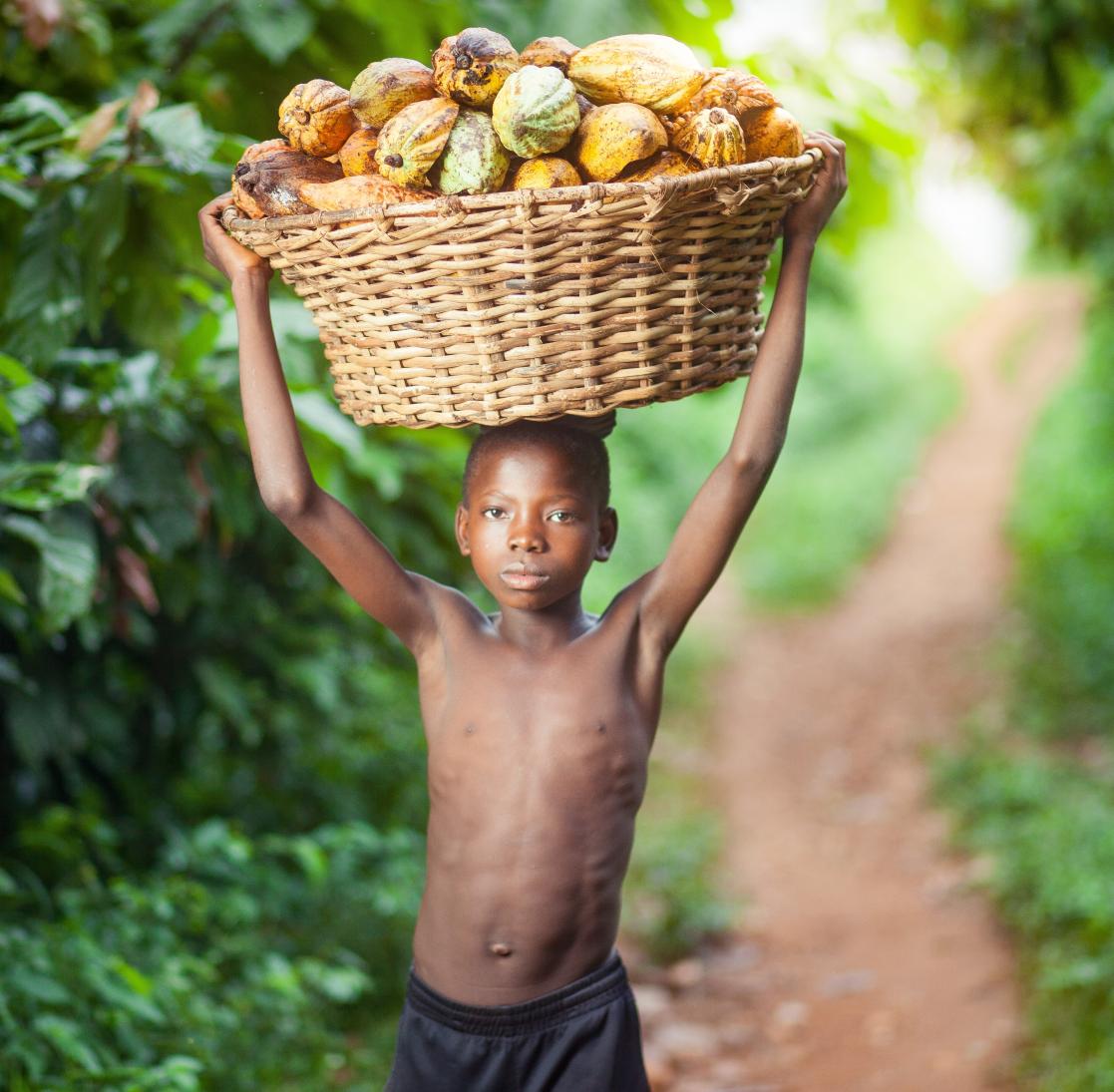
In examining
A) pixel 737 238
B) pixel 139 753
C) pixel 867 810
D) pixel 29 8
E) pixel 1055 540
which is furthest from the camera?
pixel 1055 540

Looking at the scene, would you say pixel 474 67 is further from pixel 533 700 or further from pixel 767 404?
pixel 533 700

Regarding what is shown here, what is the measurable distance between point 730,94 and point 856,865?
4.03 m

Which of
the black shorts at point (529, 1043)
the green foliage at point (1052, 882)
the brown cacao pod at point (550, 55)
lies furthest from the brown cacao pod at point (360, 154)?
the green foliage at point (1052, 882)

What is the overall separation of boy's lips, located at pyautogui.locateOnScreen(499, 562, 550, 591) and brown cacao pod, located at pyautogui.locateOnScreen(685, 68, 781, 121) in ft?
1.98

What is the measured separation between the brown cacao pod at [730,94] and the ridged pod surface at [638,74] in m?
0.01

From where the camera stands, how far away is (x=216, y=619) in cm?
322

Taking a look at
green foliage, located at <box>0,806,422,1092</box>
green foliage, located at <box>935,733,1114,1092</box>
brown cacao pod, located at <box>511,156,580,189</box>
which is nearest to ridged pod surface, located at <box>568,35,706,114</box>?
brown cacao pod, located at <box>511,156,580,189</box>

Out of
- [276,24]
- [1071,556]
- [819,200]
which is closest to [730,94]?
[819,200]

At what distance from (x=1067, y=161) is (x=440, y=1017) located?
5376 mm

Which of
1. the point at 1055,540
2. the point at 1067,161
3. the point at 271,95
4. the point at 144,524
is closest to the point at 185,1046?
the point at 144,524

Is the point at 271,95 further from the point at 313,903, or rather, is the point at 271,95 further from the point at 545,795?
the point at 313,903

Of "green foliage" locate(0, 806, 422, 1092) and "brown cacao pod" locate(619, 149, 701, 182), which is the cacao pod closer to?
"brown cacao pod" locate(619, 149, 701, 182)

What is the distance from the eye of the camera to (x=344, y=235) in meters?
1.54

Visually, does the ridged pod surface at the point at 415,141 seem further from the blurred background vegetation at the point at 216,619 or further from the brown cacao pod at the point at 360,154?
the blurred background vegetation at the point at 216,619
